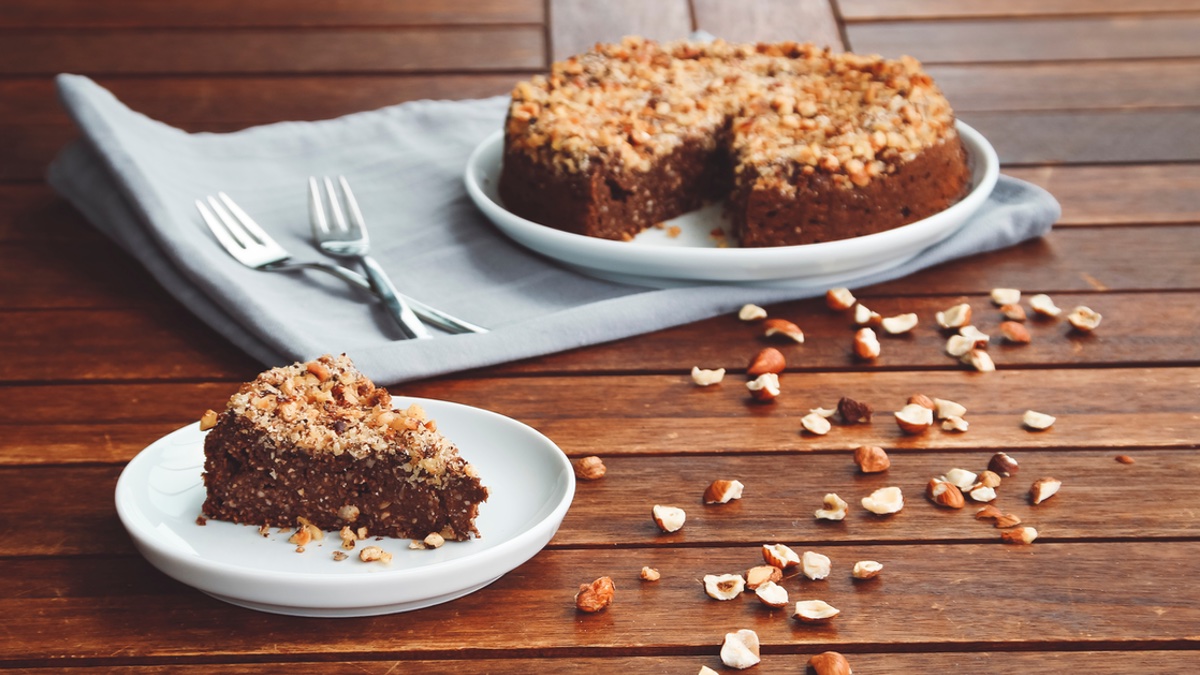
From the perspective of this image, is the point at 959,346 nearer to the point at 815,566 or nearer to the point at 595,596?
the point at 815,566

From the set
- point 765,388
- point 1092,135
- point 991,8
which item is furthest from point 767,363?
point 991,8

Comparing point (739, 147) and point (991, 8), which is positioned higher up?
point (739, 147)

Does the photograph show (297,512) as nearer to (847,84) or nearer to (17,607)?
(17,607)

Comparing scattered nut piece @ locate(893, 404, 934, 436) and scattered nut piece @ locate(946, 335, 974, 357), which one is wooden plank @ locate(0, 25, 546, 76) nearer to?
scattered nut piece @ locate(946, 335, 974, 357)

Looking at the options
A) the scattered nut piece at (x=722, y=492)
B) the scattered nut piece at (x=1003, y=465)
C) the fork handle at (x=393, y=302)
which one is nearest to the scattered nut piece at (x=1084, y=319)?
the scattered nut piece at (x=1003, y=465)

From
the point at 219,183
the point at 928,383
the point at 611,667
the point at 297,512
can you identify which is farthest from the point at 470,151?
the point at 611,667
